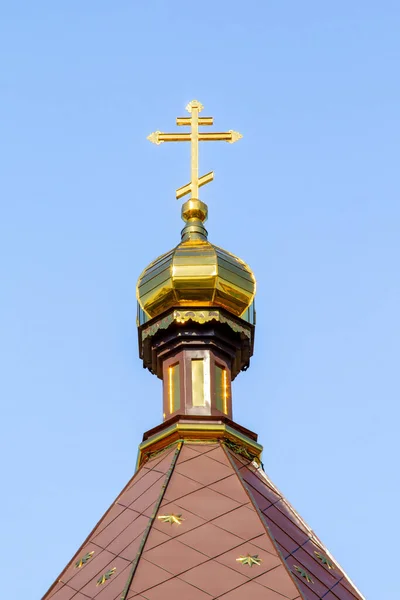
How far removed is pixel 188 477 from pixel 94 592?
7.24 feet

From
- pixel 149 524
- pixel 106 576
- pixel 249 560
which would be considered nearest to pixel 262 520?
pixel 249 560

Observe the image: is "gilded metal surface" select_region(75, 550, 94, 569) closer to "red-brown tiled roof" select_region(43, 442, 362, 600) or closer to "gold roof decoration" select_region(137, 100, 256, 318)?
"red-brown tiled roof" select_region(43, 442, 362, 600)

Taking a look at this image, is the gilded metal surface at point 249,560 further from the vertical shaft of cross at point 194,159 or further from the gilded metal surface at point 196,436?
the vertical shaft of cross at point 194,159

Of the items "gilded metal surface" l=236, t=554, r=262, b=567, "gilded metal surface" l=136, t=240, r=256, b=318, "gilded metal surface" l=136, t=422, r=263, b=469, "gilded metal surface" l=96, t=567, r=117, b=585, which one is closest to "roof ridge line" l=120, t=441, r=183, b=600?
"gilded metal surface" l=136, t=422, r=263, b=469

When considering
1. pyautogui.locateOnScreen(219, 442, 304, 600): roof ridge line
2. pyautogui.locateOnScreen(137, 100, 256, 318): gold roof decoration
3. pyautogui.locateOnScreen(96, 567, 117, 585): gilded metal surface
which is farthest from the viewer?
pyautogui.locateOnScreen(137, 100, 256, 318): gold roof decoration

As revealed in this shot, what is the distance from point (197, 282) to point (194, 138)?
2326 mm

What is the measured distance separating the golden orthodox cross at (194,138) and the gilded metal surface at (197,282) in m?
1.32

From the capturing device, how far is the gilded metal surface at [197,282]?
27.3 m

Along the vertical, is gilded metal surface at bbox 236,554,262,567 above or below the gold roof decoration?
below

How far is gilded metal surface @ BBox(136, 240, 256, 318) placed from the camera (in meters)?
27.3

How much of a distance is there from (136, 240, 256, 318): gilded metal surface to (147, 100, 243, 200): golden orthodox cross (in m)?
1.32

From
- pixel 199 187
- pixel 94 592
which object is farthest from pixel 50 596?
pixel 199 187

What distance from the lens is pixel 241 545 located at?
76.9 feet

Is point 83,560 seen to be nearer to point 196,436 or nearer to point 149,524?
point 149,524
